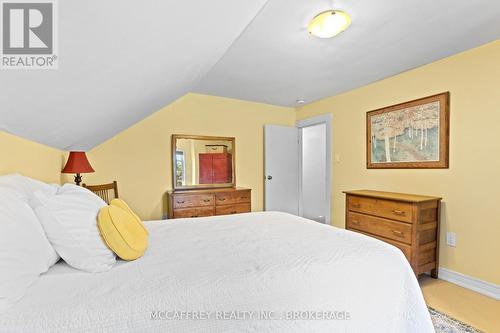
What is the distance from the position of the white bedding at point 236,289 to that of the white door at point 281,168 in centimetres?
286

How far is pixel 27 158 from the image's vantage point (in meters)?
1.56

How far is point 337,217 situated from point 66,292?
3586mm

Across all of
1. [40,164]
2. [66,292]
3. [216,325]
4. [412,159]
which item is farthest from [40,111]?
[412,159]

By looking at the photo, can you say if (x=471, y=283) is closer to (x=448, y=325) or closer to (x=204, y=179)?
(x=448, y=325)

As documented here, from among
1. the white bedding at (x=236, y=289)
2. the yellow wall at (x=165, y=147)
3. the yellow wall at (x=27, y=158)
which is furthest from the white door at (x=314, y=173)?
the yellow wall at (x=27, y=158)

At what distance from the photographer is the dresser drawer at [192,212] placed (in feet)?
10.8

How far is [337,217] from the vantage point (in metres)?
3.83

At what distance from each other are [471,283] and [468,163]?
44.4 inches

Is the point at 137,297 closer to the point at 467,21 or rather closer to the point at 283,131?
the point at 467,21

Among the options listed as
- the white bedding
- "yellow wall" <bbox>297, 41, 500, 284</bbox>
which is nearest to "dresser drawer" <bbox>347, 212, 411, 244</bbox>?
"yellow wall" <bbox>297, 41, 500, 284</bbox>

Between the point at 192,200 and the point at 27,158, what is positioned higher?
the point at 27,158

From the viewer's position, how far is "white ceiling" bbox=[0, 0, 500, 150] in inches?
38.2

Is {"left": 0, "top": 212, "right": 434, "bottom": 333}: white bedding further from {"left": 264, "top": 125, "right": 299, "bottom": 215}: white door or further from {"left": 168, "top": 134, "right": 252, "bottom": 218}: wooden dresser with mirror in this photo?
{"left": 264, "top": 125, "right": 299, "bottom": 215}: white door

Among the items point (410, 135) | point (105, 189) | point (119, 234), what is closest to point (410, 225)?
point (410, 135)
